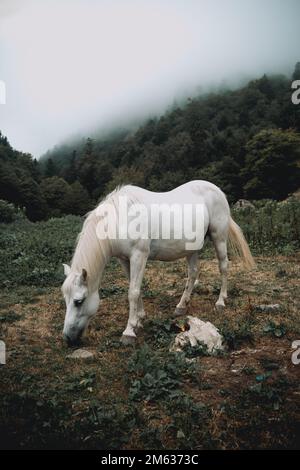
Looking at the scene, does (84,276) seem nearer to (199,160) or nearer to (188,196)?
(188,196)

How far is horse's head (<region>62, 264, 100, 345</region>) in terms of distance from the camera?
4.42 meters

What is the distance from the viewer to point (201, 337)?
4.61 metres

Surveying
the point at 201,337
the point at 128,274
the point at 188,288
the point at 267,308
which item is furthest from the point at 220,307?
the point at 128,274

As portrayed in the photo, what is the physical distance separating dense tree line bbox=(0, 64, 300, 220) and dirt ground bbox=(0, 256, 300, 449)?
3592 cm

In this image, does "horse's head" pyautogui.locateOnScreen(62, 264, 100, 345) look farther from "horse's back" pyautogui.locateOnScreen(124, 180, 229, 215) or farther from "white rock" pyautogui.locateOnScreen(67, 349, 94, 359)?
"horse's back" pyautogui.locateOnScreen(124, 180, 229, 215)

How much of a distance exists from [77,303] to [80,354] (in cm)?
68

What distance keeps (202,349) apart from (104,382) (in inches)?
49.1

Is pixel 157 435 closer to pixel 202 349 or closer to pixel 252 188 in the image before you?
pixel 202 349

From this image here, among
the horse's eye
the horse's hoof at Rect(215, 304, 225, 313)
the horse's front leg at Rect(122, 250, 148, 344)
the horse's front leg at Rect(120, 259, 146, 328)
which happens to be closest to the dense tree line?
the horse's hoof at Rect(215, 304, 225, 313)

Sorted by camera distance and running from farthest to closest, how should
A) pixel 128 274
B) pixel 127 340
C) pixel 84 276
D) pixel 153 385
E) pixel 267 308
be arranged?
pixel 267 308 < pixel 128 274 < pixel 127 340 < pixel 84 276 < pixel 153 385

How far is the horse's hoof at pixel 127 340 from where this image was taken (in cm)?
483

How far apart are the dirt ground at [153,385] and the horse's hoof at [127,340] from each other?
8cm

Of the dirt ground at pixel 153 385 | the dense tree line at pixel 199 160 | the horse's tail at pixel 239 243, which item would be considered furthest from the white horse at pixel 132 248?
the dense tree line at pixel 199 160
